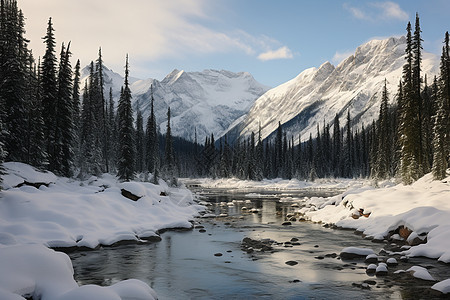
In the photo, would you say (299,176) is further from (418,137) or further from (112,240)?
(112,240)

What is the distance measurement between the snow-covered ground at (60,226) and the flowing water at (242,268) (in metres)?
1.70

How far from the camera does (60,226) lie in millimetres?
18203

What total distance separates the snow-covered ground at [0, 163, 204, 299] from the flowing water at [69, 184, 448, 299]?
1.70 meters

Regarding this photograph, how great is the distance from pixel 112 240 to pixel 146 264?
14.7 ft

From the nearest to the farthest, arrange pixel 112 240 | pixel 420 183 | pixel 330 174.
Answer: pixel 112 240
pixel 420 183
pixel 330 174

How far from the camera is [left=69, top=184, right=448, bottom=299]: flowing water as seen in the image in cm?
1159

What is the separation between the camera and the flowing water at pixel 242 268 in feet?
38.0

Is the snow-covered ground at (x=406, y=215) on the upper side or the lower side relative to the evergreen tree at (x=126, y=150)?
lower

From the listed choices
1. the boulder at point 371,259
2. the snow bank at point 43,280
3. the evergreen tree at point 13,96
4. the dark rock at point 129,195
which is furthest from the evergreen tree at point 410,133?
the evergreen tree at point 13,96

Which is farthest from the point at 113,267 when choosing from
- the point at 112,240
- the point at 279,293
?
the point at 279,293

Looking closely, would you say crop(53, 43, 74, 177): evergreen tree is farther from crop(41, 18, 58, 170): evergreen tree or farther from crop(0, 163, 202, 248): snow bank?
crop(0, 163, 202, 248): snow bank

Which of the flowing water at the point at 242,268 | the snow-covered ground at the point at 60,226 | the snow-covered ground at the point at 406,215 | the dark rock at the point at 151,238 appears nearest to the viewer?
the snow-covered ground at the point at 60,226

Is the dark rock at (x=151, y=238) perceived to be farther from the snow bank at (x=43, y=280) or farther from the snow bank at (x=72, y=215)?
the snow bank at (x=43, y=280)

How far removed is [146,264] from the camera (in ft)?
50.6
